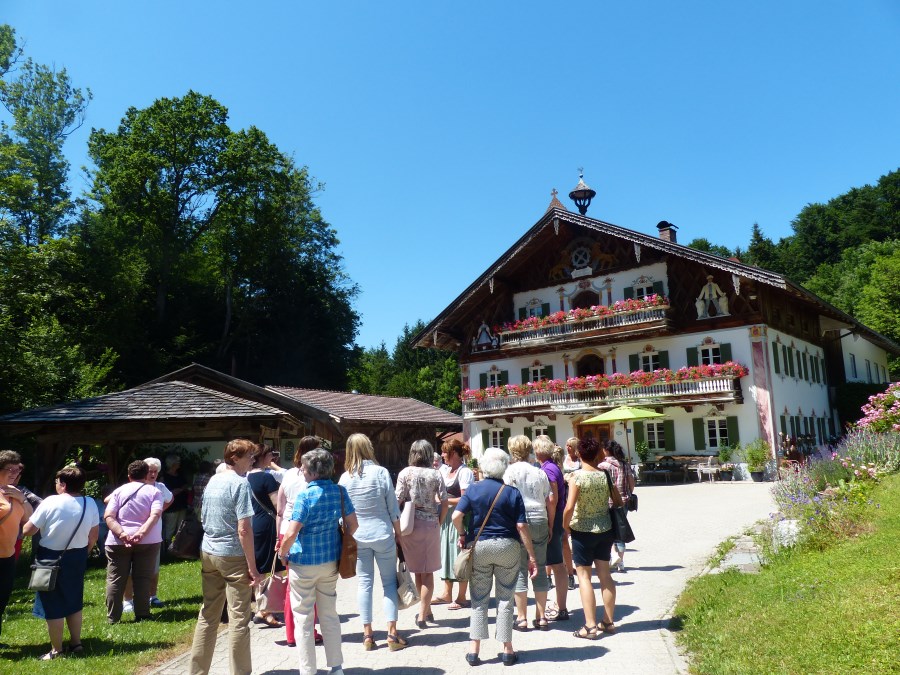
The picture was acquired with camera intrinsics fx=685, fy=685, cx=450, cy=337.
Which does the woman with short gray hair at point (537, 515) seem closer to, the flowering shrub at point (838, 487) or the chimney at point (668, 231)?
the flowering shrub at point (838, 487)

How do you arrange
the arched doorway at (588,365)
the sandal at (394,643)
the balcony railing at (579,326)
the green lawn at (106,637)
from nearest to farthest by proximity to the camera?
→ the green lawn at (106,637) → the sandal at (394,643) → the balcony railing at (579,326) → the arched doorway at (588,365)

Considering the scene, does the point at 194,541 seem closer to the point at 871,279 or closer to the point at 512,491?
the point at 512,491

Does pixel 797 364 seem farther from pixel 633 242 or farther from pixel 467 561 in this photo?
pixel 467 561

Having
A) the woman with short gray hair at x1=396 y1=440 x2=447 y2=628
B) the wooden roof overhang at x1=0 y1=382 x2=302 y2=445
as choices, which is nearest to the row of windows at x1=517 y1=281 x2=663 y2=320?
the wooden roof overhang at x1=0 y1=382 x2=302 y2=445

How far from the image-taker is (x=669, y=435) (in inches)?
1064

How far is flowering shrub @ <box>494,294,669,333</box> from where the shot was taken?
27.3 m

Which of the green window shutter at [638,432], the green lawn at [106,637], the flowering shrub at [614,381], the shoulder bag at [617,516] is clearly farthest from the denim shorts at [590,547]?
the green window shutter at [638,432]

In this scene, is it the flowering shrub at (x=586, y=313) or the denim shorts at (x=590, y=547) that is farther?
the flowering shrub at (x=586, y=313)

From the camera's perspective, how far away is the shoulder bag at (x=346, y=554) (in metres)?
5.30

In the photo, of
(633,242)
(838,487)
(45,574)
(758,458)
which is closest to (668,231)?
(633,242)

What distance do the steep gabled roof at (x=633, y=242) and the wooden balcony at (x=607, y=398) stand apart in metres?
3.76

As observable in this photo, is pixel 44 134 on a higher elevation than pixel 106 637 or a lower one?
higher

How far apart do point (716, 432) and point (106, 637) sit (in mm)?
23843

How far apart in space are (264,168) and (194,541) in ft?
107
